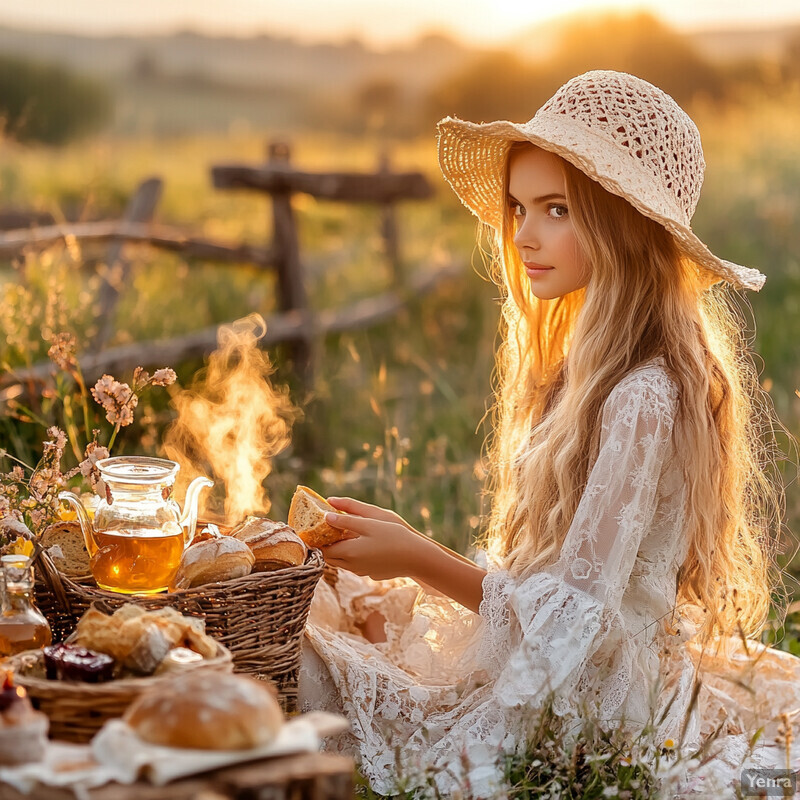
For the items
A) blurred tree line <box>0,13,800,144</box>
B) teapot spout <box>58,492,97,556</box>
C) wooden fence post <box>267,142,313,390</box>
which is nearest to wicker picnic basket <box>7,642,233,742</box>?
teapot spout <box>58,492,97,556</box>

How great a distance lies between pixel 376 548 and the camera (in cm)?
253

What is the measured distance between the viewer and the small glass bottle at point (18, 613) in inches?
77.8

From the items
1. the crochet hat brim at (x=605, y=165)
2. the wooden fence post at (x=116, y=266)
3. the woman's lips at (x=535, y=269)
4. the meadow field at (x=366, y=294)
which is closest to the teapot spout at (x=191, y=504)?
the woman's lips at (x=535, y=269)

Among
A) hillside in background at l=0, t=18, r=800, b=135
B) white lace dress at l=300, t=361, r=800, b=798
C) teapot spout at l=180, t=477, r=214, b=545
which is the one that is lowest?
white lace dress at l=300, t=361, r=800, b=798

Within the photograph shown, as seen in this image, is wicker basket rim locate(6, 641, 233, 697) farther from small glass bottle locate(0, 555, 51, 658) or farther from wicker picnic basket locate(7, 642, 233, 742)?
small glass bottle locate(0, 555, 51, 658)

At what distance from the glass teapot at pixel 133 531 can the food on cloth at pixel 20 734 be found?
2.06 ft

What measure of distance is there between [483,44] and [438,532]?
52.2 ft

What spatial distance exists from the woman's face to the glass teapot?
1.06 metres

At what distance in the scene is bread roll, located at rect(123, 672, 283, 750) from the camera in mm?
1526

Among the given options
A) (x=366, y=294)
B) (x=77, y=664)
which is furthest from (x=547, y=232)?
(x=366, y=294)

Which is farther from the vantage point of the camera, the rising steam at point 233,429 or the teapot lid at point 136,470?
the rising steam at point 233,429

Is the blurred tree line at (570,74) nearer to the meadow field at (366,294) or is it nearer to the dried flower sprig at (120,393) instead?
the meadow field at (366,294)

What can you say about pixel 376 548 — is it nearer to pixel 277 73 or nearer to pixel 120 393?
pixel 120 393

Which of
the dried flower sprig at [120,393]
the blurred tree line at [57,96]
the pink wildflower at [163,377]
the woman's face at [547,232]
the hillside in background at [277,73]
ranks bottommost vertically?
the dried flower sprig at [120,393]
